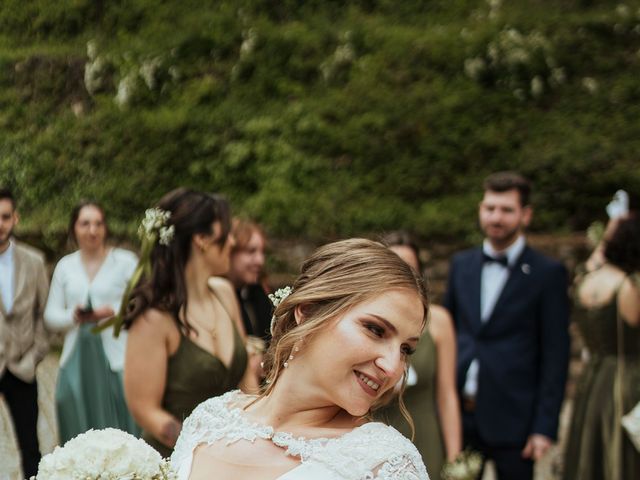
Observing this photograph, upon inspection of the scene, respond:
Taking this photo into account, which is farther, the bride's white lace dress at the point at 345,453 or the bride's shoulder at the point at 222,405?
the bride's shoulder at the point at 222,405

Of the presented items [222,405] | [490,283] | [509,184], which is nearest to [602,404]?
[490,283]

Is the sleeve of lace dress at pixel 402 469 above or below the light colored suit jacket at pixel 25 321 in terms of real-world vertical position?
above

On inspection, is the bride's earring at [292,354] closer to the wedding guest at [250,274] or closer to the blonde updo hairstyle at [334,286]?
the blonde updo hairstyle at [334,286]

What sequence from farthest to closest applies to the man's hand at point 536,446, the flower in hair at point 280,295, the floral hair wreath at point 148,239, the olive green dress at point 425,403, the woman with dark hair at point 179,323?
the man's hand at point 536,446, the olive green dress at point 425,403, the floral hair wreath at point 148,239, the woman with dark hair at point 179,323, the flower in hair at point 280,295

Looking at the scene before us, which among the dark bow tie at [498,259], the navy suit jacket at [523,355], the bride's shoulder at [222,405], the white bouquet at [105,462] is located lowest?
the navy suit jacket at [523,355]

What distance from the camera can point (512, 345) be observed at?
6199 mm

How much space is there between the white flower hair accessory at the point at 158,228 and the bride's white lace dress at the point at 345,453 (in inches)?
87.9

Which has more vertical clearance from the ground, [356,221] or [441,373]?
[441,373]

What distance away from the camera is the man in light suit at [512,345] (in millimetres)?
6152

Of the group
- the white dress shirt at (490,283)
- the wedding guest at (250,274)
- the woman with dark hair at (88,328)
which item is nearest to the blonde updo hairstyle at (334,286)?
the woman with dark hair at (88,328)

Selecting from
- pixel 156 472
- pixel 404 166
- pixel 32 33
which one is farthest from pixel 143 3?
pixel 156 472

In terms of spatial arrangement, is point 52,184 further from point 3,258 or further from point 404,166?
point 3,258

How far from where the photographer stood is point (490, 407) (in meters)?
6.17

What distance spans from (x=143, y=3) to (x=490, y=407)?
1163 centimetres
